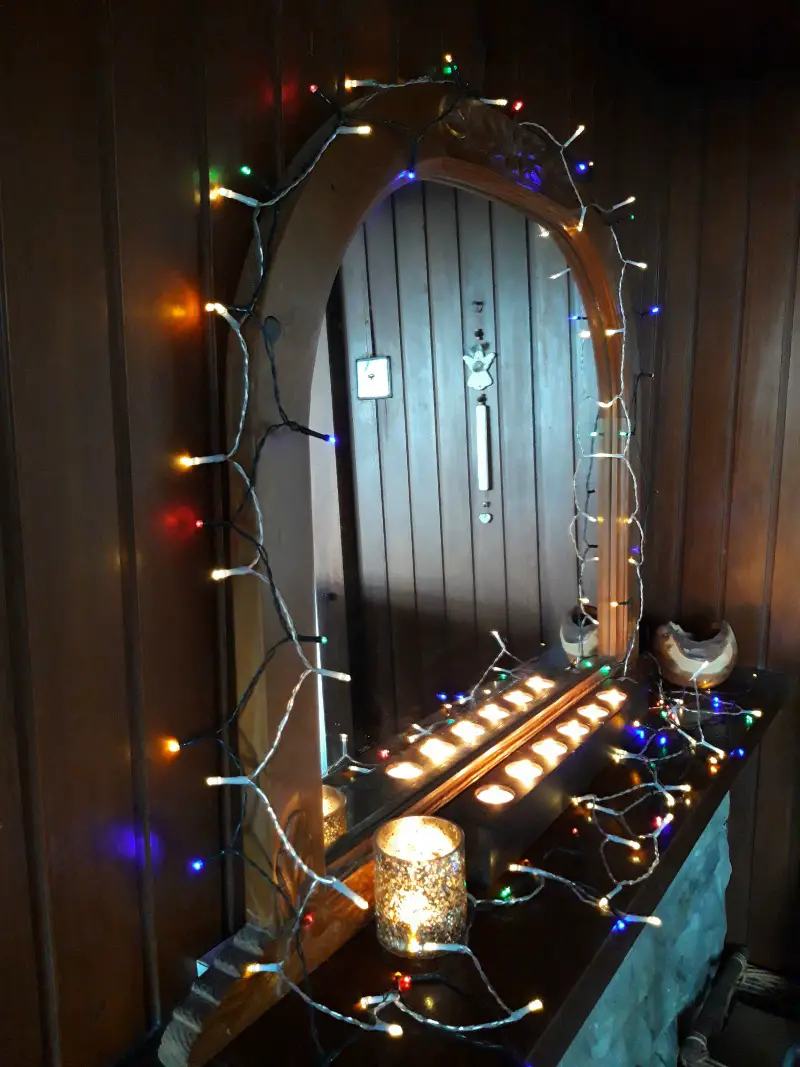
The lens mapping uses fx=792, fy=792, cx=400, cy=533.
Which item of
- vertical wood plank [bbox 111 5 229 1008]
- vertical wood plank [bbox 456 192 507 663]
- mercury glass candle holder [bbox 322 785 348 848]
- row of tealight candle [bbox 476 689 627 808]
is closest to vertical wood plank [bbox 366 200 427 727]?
vertical wood plank [bbox 456 192 507 663]

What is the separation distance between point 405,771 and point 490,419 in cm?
91

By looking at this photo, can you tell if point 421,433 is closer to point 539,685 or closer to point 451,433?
point 451,433

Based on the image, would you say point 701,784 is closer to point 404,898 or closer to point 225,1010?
point 404,898

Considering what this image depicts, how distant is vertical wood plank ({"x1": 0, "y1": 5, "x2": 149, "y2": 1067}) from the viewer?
1.96 feet

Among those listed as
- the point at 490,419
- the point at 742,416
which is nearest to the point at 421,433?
the point at 490,419

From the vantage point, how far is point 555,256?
1.61 m

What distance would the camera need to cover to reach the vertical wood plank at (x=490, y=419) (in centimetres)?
171

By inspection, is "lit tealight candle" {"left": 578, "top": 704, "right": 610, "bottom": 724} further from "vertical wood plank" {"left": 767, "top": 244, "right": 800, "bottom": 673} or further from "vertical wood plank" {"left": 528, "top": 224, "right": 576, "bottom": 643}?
"vertical wood plank" {"left": 767, "top": 244, "right": 800, "bottom": 673}

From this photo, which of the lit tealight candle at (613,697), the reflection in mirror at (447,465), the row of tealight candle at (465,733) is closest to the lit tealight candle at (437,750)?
the row of tealight candle at (465,733)

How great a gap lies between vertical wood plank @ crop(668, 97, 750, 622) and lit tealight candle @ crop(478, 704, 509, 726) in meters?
0.69

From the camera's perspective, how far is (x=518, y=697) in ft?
4.43

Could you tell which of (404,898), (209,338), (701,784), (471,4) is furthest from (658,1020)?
(471,4)

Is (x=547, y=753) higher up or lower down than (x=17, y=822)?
lower down

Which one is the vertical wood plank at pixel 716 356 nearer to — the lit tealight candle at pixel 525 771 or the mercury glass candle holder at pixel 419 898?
the lit tealight candle at pixel 525 771
